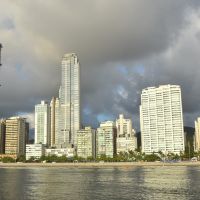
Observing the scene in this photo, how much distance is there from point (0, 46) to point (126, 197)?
387ft

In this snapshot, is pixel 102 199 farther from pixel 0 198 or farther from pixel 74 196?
pixel 0 198

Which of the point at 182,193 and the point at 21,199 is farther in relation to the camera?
the point at 182,193

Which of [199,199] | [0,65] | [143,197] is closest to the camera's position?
[199,199]

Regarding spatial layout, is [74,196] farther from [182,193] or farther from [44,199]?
[182,193]

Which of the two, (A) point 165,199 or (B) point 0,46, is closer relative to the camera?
(A) point 165,199

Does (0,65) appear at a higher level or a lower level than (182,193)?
higher

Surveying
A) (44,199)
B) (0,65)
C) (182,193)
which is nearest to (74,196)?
(44,199)

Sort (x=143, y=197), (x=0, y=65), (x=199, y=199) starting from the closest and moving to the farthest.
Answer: (x=199, y=199), (x=143, y=197), (x=0, y=65)

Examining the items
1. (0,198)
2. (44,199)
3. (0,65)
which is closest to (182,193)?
(44,199)

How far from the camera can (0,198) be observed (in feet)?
248

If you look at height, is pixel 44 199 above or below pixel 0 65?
below

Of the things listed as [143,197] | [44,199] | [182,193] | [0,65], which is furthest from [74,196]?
[0,65]

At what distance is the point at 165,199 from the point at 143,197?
5.42 m

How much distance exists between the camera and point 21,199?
74.9 meters
